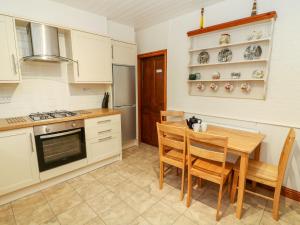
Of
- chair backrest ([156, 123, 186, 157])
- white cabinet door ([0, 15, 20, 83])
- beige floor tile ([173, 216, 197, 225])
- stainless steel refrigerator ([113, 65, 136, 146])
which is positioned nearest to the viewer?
beige floor tile ([173, 216, 197, 225])

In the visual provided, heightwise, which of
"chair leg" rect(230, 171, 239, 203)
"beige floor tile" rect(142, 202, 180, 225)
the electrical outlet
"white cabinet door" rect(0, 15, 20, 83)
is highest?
"white cabinet door" rect(0, 15, 20, 83)

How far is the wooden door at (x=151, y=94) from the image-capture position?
11.4ft

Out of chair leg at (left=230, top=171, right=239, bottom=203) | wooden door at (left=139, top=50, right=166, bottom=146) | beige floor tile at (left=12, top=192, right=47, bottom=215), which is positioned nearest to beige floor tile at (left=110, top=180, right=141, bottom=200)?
beige floor tile at (left=12, top=192, right=47, bottom=215)

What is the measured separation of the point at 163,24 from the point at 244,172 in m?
2.89

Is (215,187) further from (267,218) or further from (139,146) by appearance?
(139,146)

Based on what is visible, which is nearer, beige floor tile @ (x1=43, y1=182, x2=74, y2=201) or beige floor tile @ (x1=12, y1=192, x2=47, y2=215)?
beige floor tile @ (x1=12, y1=192, x2=47, y2=215)

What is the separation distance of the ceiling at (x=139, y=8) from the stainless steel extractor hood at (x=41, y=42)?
0.64 m

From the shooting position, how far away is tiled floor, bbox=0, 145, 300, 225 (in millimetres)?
1758

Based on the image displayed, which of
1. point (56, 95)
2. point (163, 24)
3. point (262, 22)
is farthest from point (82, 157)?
point (262, 22)

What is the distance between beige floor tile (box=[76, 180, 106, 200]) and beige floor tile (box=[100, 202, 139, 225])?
1.20 ft

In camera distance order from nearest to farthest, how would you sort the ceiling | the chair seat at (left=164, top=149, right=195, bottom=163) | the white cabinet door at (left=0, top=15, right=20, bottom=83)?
the white cabinet door at (left=0, top=15, right=20, bottom=83) → the chair seat at (left=164, top=149, right=195, bottom=163) → the ceiling

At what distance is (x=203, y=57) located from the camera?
271 centimetres

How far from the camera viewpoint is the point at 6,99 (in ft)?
7.47

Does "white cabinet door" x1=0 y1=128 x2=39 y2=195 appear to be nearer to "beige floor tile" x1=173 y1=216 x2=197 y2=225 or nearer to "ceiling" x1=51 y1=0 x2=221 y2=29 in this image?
"beige floor tile" x1=173 y1=216 x2=197 y2=225
